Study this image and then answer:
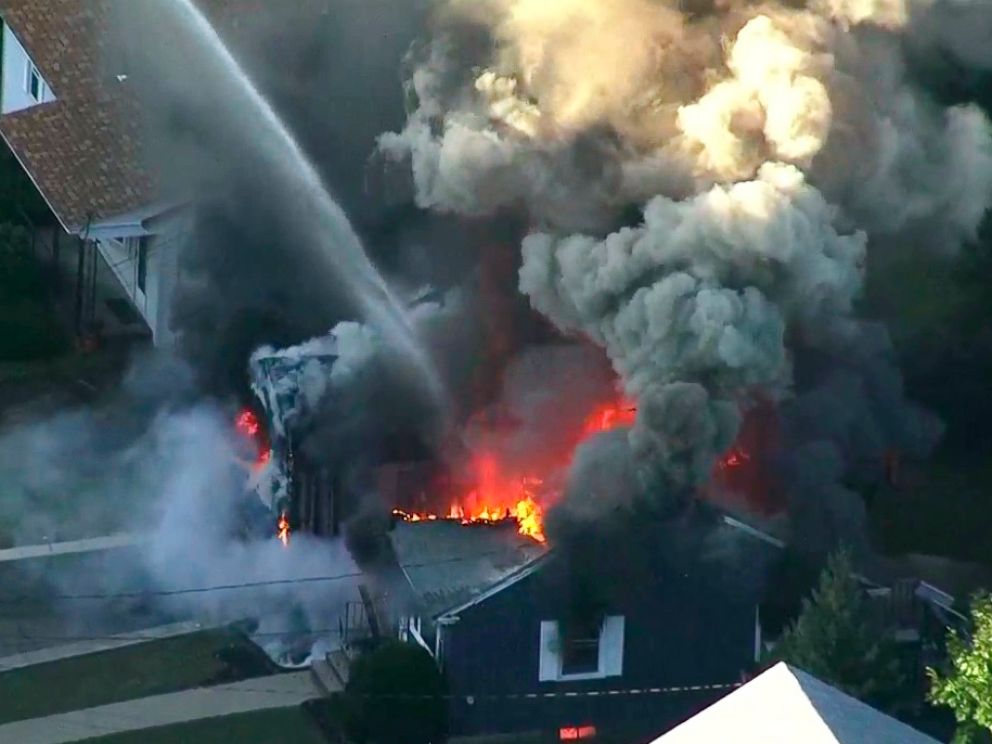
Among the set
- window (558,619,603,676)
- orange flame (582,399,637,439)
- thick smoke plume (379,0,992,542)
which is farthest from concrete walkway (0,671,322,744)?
orange flame (582,399,637,439)

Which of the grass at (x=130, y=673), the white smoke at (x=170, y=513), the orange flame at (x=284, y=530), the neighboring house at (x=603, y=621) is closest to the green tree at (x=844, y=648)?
the neighboring house at (x=603, y=621)

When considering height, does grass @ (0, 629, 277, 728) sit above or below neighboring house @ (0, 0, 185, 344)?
below

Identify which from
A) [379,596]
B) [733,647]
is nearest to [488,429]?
[379,596]

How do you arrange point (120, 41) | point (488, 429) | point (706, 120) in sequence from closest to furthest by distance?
point (706, 120) < point (488, 429) < point (120, 41)

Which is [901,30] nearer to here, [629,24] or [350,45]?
[629,24]

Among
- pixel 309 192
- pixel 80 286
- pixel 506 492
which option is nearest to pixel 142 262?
pixel 80 286

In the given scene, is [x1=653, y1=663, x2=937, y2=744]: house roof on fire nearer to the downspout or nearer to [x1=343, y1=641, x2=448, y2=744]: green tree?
[x1=343, y1=641, x2=448, y2=744]: green tree

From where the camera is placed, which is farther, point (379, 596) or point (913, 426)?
point (913, 426)
